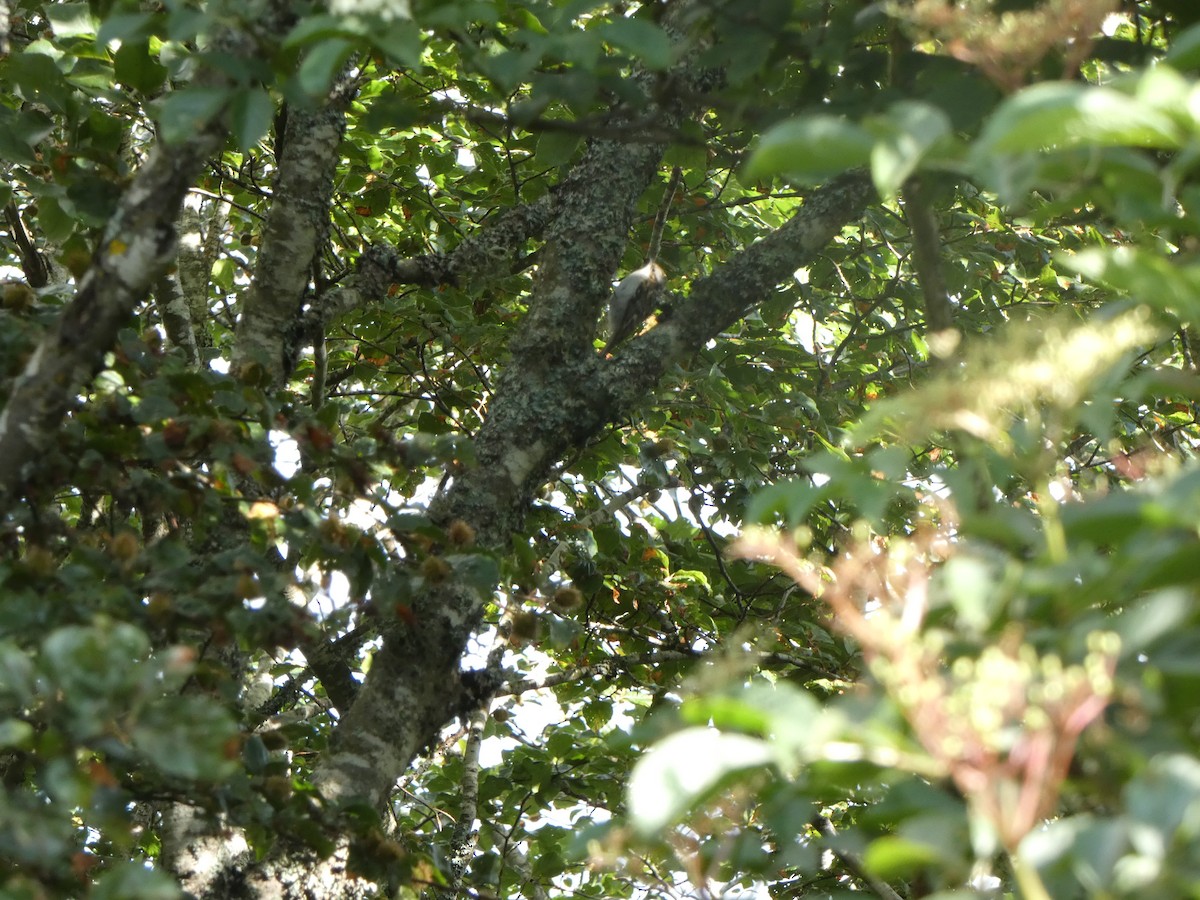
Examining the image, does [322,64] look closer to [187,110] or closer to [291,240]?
[187,110]

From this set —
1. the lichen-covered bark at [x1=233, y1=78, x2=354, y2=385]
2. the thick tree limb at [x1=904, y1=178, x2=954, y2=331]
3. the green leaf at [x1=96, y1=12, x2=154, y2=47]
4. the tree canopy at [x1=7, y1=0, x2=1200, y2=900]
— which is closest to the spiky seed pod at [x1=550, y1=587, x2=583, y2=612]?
the tree canopy at [x1=7, y1=0, x2=1200, y2=900]

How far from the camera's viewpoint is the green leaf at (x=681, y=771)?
754 millimetres

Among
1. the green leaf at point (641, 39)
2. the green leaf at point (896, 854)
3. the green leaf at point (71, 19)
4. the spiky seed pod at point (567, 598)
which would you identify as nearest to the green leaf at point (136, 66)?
the green leaf at point (71, 19)

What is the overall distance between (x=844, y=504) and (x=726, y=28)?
93.6 inches

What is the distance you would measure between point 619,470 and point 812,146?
3600 millimetres

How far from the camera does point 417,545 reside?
196 centimetres

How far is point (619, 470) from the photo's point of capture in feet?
14.8

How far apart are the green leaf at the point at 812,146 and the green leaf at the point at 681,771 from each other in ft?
1.43

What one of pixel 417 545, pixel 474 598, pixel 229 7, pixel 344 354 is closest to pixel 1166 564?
pixel 229 7

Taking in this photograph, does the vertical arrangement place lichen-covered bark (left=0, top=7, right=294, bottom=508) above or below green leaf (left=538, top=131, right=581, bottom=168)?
below

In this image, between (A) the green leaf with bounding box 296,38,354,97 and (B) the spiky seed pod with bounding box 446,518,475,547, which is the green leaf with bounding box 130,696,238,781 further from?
(B) the spiky seed pod with bounding box 446,518,475,547

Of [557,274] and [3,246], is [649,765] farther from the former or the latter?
[3,246]

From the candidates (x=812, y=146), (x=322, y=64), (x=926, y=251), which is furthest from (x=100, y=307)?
(x=926, y=251)

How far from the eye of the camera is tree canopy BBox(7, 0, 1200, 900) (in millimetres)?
825
